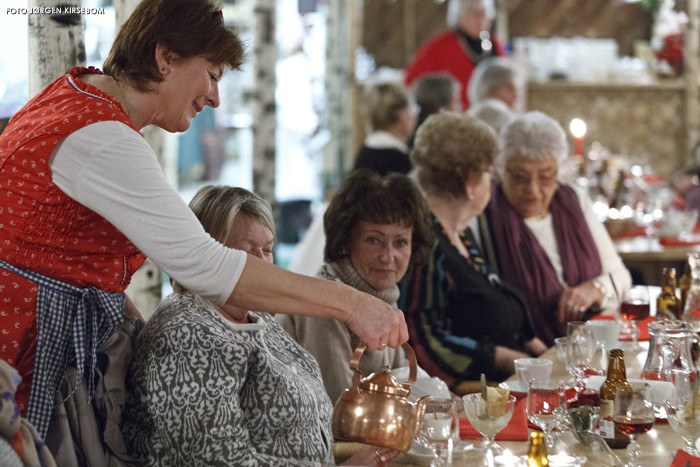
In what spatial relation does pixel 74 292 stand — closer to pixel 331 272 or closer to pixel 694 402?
pixel 331 272

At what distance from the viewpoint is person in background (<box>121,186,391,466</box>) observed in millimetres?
1906

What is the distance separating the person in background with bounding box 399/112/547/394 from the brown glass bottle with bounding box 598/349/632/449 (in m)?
0.83

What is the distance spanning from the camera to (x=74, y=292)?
193 centimetres

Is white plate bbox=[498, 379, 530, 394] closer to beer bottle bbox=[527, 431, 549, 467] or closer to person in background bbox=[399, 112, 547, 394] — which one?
person in background bbox=[399, 112, 547, 394]

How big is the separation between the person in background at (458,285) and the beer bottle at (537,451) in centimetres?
122

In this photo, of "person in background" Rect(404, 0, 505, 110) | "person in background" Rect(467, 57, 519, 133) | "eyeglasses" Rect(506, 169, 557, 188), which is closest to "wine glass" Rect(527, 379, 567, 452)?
"eyeglasses" Rect(506, 169, 557, 188)

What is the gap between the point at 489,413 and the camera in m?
1.99

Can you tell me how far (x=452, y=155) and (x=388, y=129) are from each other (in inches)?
97.5

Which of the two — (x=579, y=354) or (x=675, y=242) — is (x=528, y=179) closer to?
(x=675, y=242)

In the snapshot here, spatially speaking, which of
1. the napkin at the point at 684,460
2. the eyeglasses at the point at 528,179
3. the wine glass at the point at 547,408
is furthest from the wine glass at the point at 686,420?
the eyeglasses at the point at 528,179

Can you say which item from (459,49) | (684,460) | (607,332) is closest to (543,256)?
(607,332)

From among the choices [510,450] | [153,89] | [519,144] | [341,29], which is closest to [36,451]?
[153,89]

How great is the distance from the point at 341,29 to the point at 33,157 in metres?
8.33

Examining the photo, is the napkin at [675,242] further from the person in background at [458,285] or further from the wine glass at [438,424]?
the wine glass at [438,424]
